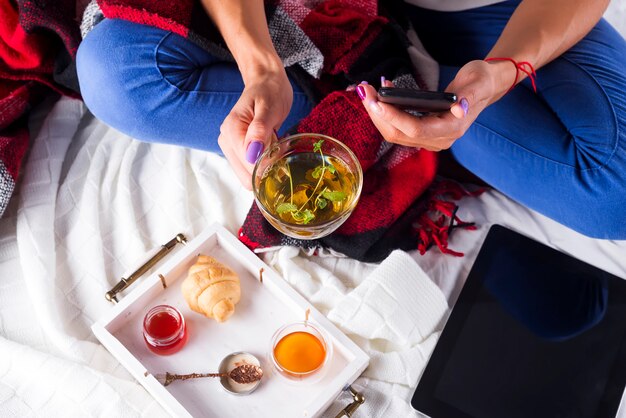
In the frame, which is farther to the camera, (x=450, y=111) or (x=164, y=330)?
(x=164, y=330)

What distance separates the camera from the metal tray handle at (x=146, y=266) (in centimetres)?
110

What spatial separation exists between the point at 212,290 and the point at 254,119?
0.32m

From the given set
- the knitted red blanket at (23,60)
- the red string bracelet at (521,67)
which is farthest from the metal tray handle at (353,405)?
the knitted red blanket at (23,60)

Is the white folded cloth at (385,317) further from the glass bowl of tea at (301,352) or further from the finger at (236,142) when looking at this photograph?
the finger at (236,142)

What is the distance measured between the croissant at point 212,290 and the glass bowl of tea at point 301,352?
0.10 m

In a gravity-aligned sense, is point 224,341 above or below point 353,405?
above

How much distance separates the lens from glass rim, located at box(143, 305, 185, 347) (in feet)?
3.32

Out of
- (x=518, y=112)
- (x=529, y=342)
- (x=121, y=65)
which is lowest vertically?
(x=529, y=342)

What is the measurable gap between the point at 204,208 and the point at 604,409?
0.83m

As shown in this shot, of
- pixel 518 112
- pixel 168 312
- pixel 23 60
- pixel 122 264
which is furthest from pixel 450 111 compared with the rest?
pixel 23 60

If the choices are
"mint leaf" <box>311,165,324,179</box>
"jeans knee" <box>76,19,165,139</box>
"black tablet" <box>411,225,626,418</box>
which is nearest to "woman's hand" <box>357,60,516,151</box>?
"mint leaf" <box>311,165,324,179</box>

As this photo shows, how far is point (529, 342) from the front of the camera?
3.56ft

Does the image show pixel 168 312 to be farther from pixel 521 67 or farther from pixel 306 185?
pixel 521 67

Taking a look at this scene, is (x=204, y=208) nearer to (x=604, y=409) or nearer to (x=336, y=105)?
(x=336, y=105)
